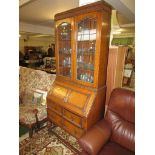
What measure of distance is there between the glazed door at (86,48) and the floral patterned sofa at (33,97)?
2.59 feet

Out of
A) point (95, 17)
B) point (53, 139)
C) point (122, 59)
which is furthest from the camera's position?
point (53, 139)

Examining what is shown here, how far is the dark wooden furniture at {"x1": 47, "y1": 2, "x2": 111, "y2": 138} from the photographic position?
6.24ft

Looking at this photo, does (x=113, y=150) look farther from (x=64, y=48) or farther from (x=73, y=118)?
(x=64, y=48)

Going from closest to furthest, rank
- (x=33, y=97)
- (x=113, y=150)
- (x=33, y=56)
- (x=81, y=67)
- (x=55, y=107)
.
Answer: (x=113, y=150) → (x=81, y=67) → (x=55, y=107) → (x=33, y=97) → (x=33, y=56)

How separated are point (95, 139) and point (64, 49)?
157 cm

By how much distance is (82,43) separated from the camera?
7.10 ft

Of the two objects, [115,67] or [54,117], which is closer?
[115,67]

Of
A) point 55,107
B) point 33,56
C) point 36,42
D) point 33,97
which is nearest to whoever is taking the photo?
point 55,107

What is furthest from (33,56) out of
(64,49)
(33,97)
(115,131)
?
(115,131)

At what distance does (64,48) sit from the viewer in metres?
2.46
